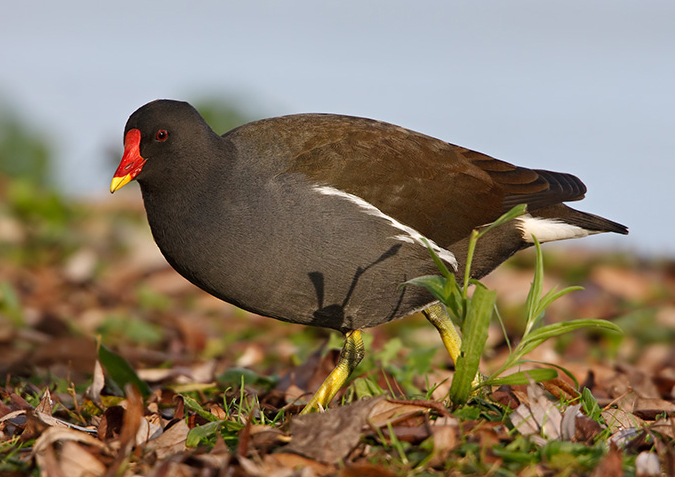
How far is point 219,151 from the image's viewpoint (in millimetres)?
4148

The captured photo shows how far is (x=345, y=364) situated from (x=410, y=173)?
1.07 m

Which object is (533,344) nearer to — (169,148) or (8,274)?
(169,148)

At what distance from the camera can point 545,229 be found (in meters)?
4.71

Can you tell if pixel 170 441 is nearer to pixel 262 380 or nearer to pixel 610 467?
pixel 262 380

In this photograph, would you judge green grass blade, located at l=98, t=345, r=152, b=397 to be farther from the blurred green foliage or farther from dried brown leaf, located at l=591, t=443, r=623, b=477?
the blurred green foliage

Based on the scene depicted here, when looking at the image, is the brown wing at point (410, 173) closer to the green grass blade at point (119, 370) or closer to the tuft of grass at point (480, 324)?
the tuft of grass at point (480, 324)

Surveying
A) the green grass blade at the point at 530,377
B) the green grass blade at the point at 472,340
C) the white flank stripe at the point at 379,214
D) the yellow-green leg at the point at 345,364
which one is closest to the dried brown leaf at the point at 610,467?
the green grass blade at the point at 530,377

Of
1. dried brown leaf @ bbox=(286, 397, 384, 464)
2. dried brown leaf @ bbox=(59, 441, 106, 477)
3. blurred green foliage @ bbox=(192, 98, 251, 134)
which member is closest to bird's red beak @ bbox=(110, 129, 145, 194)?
dried brown leaf @ bbox=(59, 441, 106, 477)

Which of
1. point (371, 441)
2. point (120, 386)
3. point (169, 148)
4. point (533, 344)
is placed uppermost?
point (169, 148)

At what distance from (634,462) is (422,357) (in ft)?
5.99

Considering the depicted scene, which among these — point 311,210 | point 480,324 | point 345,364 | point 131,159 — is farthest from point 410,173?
point 131,159

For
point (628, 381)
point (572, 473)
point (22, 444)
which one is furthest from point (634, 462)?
point (22, 444)

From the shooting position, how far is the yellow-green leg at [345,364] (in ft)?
14.0

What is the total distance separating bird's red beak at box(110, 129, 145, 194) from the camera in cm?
408
